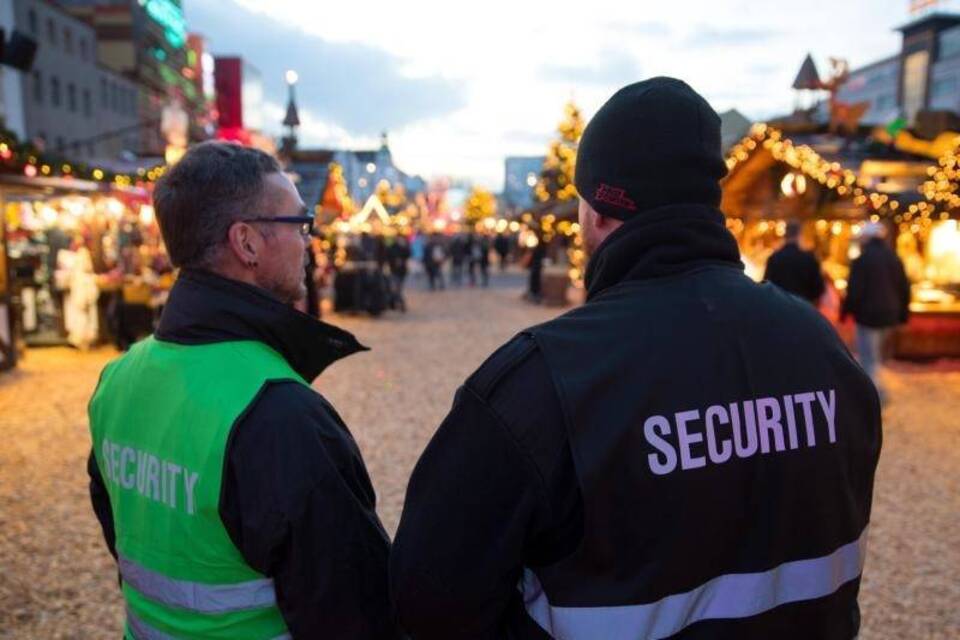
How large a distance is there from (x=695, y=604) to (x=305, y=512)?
719 millimetres

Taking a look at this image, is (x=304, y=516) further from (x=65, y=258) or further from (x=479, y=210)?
(x=479, y=210)

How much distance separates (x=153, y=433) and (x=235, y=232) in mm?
459

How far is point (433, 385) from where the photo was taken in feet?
32.3

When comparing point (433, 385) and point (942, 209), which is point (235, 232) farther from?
point (942, 209)

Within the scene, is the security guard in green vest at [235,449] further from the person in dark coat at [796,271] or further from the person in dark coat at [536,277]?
the person in dark coat at [536,277]

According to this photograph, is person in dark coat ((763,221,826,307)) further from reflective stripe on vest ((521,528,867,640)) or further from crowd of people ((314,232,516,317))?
reflective stripe on vest ((521,528,867,640))

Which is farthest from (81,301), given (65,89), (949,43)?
(949,43)

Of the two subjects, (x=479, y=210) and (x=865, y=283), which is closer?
(x=865, y=283)

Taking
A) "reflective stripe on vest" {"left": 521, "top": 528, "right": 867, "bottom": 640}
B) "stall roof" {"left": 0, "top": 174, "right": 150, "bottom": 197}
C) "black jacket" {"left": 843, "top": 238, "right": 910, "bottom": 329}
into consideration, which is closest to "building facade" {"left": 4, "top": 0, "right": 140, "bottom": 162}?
"stall roof" {"left": 0, "top": 174, "right": 150, "bottom": 197}

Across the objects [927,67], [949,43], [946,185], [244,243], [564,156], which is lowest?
[244,243]

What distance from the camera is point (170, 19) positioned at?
1976 inches

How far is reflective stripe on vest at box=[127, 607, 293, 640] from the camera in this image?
162 cm

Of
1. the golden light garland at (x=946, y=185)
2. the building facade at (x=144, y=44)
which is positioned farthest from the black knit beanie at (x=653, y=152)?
the building facade at (x=144, y=44)

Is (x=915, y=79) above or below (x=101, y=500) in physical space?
above
